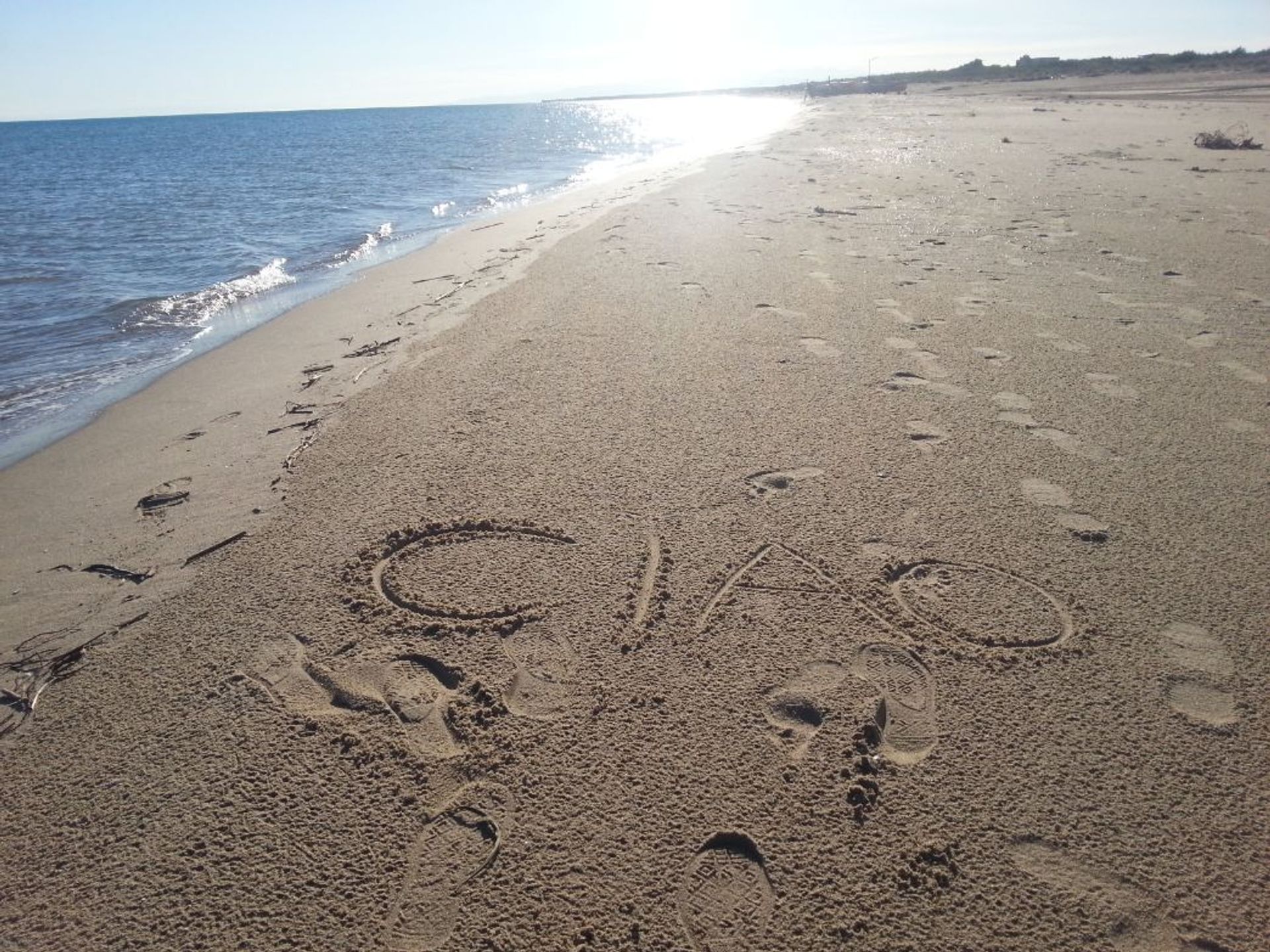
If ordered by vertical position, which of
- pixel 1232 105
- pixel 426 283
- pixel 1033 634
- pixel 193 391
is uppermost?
pixel 1232 105

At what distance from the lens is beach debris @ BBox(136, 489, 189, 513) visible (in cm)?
296

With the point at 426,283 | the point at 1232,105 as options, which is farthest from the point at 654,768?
the point at 1232,105

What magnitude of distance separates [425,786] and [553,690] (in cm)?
40

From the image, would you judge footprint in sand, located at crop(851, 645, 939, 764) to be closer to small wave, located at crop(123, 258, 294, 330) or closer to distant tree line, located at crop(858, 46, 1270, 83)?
small wave, located at crop(123, 258, 294, 330)

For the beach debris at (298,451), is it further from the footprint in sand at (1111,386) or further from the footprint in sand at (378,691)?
the footprint in sand at (1111,386)

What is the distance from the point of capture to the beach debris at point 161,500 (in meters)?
2.96

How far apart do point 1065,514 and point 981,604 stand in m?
0.68

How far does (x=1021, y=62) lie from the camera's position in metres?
49.6

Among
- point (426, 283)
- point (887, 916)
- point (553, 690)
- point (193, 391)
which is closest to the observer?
point (887, 916)

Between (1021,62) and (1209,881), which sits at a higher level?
(1021,62)

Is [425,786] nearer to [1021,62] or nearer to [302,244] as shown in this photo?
[302,244]

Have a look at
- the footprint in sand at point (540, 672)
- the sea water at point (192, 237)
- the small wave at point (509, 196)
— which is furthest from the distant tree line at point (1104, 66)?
the footprint in sand at point (540, 672)

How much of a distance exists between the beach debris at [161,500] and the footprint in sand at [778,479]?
2.47 meters

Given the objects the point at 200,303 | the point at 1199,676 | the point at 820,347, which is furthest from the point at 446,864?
the point at 200,303
